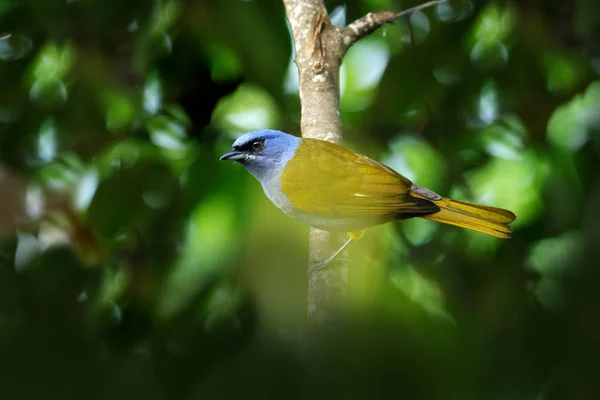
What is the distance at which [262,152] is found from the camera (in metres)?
2.58

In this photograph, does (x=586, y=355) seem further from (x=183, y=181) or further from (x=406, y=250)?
(x=183, y=181)

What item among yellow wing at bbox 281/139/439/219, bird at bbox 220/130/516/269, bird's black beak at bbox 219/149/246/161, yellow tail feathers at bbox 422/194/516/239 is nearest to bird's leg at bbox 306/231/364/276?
bird at bbox 220/130/516/269

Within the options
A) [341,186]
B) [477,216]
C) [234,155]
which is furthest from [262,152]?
[477,216]

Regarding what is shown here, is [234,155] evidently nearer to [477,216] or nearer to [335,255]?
[335,255]

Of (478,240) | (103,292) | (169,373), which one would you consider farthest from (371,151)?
(169,373)

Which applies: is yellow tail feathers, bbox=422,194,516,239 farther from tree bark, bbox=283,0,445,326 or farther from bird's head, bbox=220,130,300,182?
bird's head, bbox=220,130,300,182

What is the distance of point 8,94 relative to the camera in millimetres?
2869

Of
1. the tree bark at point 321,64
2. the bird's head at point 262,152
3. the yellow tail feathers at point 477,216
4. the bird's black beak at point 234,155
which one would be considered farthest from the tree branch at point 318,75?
the yellow tail feathers at point 477,216

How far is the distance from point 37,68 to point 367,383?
2.71m

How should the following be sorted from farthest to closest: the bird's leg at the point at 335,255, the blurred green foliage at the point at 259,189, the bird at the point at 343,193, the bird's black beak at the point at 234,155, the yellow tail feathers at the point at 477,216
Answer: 1. the bird's black beak at the point at 234,155
2. the bird at the point at 343,193
3. the yellow tail feathers at the point at 477,216
4. the bird's leg at the point at 335,255
5. the blurred green foliage at the point at 259,189

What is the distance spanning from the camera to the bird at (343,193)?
2369 mm

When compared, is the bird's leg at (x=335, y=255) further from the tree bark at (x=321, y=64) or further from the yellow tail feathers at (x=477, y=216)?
the yellow tail feathers at (x=477, y=216)

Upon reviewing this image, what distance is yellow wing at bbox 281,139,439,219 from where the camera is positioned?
2.38 meters

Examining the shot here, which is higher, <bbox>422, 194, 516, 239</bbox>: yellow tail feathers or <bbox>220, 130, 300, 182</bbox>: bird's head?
<bbox>422, 194, 516, 239</bbox>: yellow tail feathers
